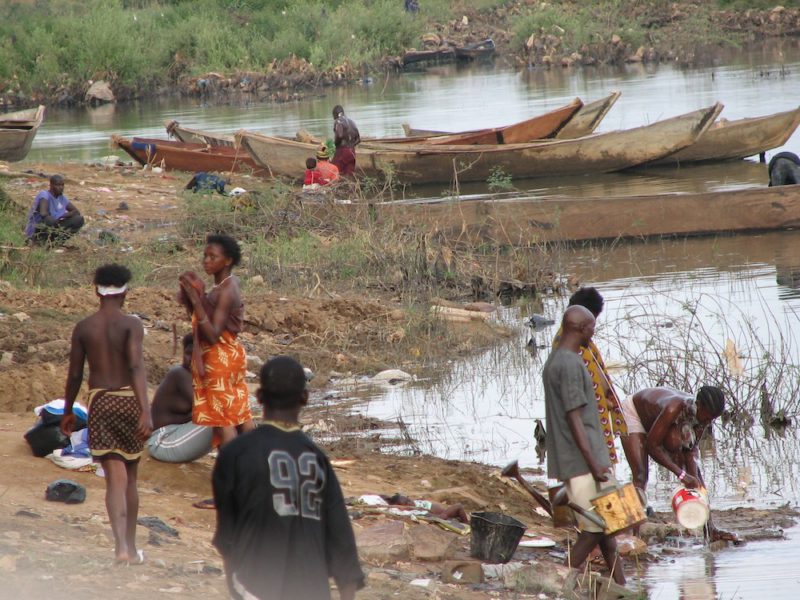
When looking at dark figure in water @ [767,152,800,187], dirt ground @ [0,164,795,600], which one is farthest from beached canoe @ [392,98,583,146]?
dirt ground @ [0,164,795,600]

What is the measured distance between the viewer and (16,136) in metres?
17.2

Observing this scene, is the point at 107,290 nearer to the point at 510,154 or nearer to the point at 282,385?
the point at 282,385

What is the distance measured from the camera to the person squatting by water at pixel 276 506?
111 inches

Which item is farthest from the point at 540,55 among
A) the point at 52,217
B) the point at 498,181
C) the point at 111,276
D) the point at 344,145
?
the point at 111,276

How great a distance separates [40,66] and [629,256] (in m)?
26.6

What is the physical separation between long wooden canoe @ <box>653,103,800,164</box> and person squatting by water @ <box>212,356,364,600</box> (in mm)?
14693

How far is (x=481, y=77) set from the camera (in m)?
34.2

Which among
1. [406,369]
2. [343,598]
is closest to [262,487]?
[343,598]

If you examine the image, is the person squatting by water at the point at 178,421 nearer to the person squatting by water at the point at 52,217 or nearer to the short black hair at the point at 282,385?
the short black hair at the point at 282,385

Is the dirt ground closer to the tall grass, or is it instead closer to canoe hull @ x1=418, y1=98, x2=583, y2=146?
canoe hull @ x1=418, y1=98, x2=583, y2=146

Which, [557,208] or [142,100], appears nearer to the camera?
[557,208]

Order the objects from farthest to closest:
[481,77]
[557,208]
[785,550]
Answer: [481,77]
[557,208]
[785,550]

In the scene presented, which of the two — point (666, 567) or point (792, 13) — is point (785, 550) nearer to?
point (666, 567)

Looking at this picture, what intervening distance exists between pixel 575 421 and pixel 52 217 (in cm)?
797
